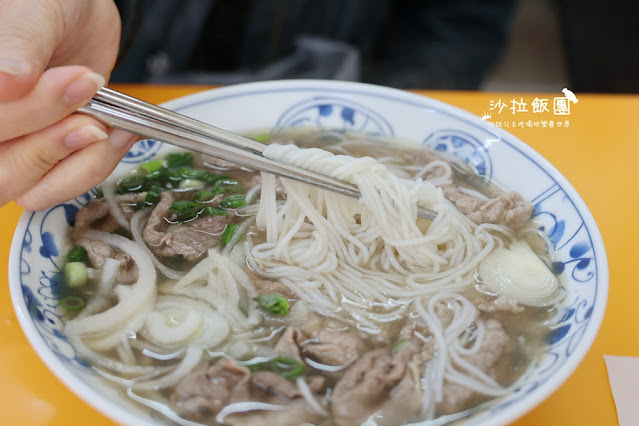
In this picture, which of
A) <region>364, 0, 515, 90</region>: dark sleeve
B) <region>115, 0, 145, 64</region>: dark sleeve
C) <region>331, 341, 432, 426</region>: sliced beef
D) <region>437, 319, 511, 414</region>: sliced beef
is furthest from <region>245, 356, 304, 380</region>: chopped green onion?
<region>364, 0, 515, 90</region>: dark sleeve

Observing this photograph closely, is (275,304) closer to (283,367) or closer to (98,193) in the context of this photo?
(283,367)

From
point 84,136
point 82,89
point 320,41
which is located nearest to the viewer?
point 82,89

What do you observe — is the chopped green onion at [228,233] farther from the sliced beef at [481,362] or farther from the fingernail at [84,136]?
the sliced beef at [481,362]

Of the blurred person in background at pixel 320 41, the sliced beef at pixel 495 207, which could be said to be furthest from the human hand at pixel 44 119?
the blurred person in background at pixel 320 41

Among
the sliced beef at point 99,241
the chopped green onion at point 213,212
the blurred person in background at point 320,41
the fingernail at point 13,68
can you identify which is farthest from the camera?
the blurred person in background at point 320,41

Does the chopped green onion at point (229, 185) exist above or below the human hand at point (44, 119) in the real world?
above

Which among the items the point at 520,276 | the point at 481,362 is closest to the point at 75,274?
the point at 481,362
